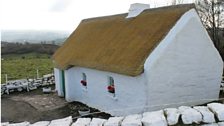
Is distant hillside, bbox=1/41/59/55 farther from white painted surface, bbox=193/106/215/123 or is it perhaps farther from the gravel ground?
white painted surface, bbox=193/106/215/123

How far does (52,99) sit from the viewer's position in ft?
57.7

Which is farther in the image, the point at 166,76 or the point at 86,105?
the point at 86,105

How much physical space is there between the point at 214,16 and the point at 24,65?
1952 centimetres

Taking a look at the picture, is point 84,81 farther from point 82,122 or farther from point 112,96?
point 82,122

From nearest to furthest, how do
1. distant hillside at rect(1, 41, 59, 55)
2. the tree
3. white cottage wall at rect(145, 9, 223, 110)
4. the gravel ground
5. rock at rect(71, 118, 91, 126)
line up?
rock at rect(71, 118, 91, 126) → white cottage wall at rect(145, 9, 223, 110) → the gravel ground → the tree → distant hillside at rect(1, 41, 59, 55)

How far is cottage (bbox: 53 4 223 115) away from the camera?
1082 cm

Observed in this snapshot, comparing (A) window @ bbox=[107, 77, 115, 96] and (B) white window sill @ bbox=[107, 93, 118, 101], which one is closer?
(B) white window sill @ bbox=[107, 93, 118, 101]

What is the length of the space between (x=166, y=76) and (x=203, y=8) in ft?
44.4

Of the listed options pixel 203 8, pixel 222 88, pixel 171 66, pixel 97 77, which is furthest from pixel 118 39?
pixel 203 8

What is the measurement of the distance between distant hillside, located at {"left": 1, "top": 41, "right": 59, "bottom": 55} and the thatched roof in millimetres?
21347

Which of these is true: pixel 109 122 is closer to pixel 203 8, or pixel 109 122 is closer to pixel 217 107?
pixel 217 107

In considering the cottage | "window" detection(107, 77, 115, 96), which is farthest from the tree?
"window" detection(107, 77, 115, 96)

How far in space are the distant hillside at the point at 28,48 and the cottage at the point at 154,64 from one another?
84.6 feet

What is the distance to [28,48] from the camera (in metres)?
39.9
